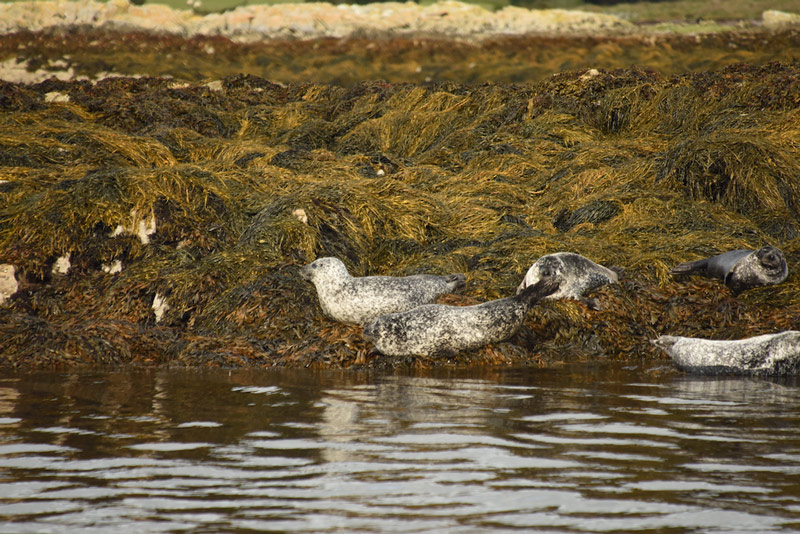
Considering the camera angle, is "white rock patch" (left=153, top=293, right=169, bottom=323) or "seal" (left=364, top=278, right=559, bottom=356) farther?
"white rock patch" (left=153, top=293, right=169, bottom=323)

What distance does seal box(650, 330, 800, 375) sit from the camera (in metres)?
6.20

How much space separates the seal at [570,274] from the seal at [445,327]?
923 millimetres

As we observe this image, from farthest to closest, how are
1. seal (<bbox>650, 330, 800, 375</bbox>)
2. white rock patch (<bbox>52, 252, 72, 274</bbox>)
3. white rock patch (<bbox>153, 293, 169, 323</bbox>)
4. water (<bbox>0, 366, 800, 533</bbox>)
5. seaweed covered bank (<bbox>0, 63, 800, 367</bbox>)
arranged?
white rock patch (<bbox>52, 252, 72, 274</bbox>) < white rock patch (<bbox>153, 293, 169, 323</bbox>) < seaweed covered bank (<bbox>0, 63, 800, 367</bbox>) < seal (<bbox>650, 330, 800, 375</bbox>) < water (<bbox>0, 366, 800, 533</bbox>)

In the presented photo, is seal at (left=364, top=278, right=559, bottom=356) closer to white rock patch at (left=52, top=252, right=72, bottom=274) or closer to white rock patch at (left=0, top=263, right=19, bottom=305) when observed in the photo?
white rock patch at (left=52, top=252, right=72, bottom=274)

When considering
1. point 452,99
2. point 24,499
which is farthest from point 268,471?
point 452,99

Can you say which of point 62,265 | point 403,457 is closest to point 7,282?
point 62,265

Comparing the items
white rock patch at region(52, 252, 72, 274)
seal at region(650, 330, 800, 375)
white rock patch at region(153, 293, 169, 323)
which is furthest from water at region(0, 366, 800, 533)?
white rock patch at region(52, 252, 72, 274)

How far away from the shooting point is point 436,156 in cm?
1430

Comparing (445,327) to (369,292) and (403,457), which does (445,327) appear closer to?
(369,292)

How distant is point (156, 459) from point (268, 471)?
54 centimetres

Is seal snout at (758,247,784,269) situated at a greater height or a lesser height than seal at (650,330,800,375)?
greater

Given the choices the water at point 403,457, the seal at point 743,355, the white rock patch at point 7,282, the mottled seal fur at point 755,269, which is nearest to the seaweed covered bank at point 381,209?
the white rock patch at point 7,282

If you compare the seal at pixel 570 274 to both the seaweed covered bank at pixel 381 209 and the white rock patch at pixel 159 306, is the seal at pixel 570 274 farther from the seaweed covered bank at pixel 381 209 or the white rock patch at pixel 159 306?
the white rock patch at pixel 159 306

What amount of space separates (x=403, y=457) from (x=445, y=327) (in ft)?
10.8
